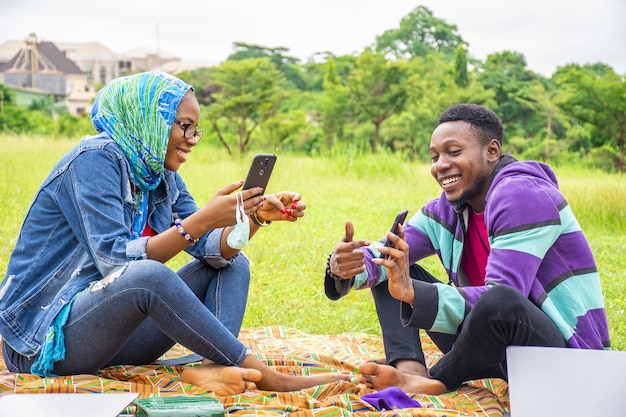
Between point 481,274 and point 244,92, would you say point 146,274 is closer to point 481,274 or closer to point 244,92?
A: point 481,274

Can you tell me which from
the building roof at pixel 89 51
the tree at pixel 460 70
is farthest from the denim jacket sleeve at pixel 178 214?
the building roof at pixel 89 51

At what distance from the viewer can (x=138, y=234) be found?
3250 millimetres

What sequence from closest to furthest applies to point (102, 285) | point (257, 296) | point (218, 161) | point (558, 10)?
point (102, 285) → point (257, 296) → point (218, 161) → point (558, 10)

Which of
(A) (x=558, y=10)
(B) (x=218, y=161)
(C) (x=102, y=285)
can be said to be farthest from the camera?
(A) (x=558, y=10)

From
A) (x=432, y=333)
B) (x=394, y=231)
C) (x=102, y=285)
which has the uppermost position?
(x=394, y=231)

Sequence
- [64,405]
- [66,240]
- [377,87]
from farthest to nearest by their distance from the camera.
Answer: [377,87]
[66,240]
[64,405]

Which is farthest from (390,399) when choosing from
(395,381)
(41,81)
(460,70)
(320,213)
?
(41,81)

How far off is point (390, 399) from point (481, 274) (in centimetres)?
69

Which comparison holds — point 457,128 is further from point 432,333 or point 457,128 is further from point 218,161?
point 218,161

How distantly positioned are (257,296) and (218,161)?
687cm

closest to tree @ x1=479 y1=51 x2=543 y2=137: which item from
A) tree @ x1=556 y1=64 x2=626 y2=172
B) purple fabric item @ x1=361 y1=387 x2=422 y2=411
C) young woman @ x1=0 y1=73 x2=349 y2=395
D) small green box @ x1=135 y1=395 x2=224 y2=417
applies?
tree @ x1=556 y1=64 x2=626 y2=172

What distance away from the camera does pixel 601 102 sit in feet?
42.7

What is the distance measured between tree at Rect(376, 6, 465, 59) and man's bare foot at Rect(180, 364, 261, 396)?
24035 millimetres

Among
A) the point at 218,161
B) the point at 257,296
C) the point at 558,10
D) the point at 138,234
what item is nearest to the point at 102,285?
the point at 138,234
